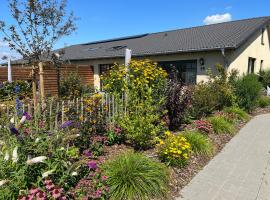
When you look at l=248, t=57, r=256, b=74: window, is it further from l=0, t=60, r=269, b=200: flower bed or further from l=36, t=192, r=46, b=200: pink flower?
l=36, t=192, r=46, b=200: pink flower

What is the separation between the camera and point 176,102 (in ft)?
21.0

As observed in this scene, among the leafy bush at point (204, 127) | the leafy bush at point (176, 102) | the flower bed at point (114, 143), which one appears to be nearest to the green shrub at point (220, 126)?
the flower bed at point (114, 143)

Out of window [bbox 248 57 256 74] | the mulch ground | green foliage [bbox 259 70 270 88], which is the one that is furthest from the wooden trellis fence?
green foliage [bbox 259 70 270 88]

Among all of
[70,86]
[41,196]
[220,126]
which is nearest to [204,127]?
[220,126]

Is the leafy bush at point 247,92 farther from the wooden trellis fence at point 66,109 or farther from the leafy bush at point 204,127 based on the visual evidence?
the wooden trellis fence at point 66,109

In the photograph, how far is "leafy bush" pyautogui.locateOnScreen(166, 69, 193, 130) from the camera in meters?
6.34

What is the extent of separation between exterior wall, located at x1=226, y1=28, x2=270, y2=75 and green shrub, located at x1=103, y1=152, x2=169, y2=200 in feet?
33.2

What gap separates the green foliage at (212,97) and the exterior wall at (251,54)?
293 centimetres

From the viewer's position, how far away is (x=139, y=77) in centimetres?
596

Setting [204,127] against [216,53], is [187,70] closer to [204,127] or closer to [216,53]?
[216,53]

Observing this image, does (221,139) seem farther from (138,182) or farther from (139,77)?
(138,182)

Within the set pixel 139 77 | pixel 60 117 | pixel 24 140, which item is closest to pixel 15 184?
pixel 24 140

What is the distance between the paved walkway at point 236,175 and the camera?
12.1ft

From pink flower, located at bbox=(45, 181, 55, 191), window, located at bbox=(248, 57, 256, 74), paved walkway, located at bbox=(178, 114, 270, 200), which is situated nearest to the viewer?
pink flower, located at bbox=(45, 181, 55, 191)
